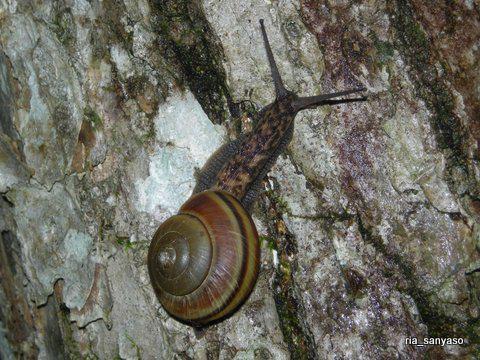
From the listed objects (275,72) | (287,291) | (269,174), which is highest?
(275,72)

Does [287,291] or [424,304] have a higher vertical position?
[287,291]

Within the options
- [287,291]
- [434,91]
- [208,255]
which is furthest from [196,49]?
[287,291]

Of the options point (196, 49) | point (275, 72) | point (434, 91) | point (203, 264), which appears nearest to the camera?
point (203, 264)

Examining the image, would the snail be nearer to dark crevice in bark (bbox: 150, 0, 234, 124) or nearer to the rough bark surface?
the rough bark surface

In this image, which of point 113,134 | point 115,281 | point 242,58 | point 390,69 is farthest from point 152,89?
point 390,69

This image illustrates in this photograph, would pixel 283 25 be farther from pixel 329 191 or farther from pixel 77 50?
pixel 77 50

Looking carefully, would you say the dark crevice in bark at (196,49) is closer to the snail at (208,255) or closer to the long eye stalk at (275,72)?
the long eye stalk at (275,72)

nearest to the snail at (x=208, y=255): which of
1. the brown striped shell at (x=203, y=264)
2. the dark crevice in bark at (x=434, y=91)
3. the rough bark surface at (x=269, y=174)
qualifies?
the brown striped shell at (x=203, y=264)

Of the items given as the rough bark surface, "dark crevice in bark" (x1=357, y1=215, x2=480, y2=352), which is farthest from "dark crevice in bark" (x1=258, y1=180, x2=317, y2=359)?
"dark crevice in bark" (x1=357, y1=215, x2=480, y2=352)

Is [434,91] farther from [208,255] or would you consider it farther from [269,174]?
[208,255]
